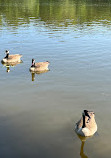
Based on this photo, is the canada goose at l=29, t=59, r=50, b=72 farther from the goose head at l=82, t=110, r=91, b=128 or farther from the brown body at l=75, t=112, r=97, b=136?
the goose head at l=82, t=110, r=91, b=128

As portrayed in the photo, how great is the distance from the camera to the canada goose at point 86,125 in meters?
15.6

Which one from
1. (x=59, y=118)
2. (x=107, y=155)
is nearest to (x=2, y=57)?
(x=59, y=118)

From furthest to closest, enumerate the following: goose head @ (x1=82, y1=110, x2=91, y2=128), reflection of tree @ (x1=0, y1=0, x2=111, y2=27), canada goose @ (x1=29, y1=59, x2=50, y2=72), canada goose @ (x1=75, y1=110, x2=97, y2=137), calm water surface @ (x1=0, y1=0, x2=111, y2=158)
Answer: reflection of tree @ (x1=0, y1=0, x2=111, y2=27), canada goose @ (x1=29, y1=59, x2=50, y2=72), canada goose @ (x1=75, y1=110, x2=97, y2=137), goose head @ (x1=82, y1=110, x2=91, y2=128), calm water surface @ (x1=0, y1=0, x2=111, y2=158)

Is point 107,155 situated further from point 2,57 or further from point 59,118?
point 2,57

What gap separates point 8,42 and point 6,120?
26.6 meters

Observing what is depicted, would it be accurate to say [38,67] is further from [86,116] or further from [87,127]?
[87,127]

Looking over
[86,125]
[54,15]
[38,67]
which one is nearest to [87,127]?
[86,125]

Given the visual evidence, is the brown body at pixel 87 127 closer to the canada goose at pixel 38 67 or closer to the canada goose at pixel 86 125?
the canada goose at pixel 86 125

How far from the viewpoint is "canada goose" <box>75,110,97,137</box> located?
15555 millimetres

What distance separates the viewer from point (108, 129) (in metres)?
16.2

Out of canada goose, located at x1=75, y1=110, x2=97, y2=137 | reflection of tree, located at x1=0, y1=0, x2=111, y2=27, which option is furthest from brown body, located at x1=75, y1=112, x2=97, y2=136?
reflection of tree, located at x1=0, y1=0, x2=111, y2=27

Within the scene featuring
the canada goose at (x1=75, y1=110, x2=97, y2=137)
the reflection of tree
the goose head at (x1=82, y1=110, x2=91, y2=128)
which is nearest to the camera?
the goose head at (x1=82, y1=110, x2=91, y2=128)

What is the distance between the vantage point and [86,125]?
16.0m

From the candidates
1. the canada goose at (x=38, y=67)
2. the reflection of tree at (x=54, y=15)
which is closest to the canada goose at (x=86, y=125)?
the canada goose at (x=38, y=67)
